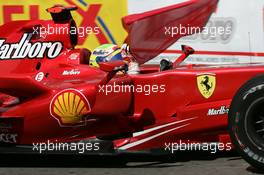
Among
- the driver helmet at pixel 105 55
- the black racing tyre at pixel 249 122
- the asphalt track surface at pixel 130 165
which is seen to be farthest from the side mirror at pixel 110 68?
the black racing tyre at pixel 249 122

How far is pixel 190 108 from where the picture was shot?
15.9 ft

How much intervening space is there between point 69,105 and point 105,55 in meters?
0.84

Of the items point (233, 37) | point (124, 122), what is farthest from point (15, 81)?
point (233, 37)

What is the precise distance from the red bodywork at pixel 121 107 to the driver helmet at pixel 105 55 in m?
0.37

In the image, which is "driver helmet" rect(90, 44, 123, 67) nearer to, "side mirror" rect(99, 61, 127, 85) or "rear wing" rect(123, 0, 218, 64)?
"rear wing" rect(123, 0, 218, 64)

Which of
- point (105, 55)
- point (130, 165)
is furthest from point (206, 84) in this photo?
point (105, 55)

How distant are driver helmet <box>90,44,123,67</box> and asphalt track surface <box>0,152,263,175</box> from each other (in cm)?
90

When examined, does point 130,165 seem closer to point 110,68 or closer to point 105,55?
point 110,68

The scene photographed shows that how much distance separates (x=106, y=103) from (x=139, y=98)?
1.10 feet

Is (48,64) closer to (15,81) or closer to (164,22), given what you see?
(15,81)

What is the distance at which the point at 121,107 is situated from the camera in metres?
4.83

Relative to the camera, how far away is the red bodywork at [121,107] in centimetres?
476

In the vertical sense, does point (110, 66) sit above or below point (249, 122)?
above

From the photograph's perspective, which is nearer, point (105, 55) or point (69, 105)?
point (69, 105)
